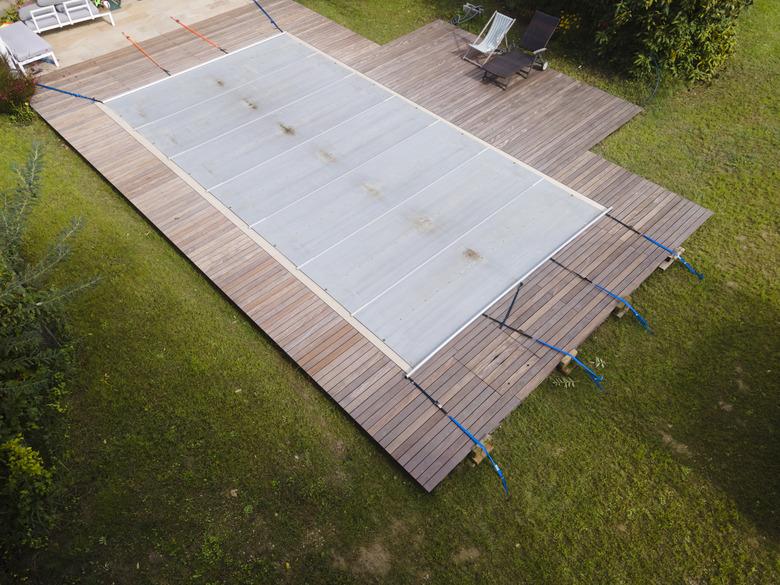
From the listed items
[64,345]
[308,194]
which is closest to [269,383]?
Result: [64,345]

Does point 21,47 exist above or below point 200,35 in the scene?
above

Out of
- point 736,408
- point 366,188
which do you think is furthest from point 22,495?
point 736,408

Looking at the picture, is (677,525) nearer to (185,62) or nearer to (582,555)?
(582,555)

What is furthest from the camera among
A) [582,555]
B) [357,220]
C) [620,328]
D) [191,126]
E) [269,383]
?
[191,126]

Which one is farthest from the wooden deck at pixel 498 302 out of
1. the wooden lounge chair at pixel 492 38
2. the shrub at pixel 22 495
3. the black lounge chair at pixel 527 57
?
the shrub at pixel 22 495

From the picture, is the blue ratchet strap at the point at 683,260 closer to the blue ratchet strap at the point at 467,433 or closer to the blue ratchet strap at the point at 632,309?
the blue ratchet strap at the point at 632,309

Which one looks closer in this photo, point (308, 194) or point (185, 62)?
point (308, 194)

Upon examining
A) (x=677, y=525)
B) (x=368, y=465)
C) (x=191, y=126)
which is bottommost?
(x=677, y=525)

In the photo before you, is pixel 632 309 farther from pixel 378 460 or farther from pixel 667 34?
pixel 667 34
